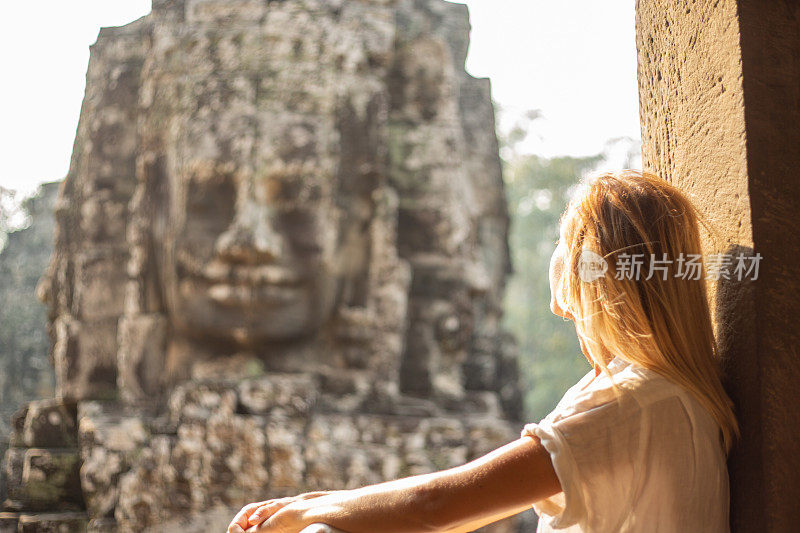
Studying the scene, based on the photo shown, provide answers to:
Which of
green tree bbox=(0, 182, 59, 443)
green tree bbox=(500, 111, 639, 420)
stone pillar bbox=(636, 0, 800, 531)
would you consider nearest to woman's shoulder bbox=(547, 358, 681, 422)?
stone pillar bbox=(636, 0, 800, 531)

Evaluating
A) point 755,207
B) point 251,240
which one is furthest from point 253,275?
point 755,207

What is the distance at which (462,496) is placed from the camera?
3.61ft

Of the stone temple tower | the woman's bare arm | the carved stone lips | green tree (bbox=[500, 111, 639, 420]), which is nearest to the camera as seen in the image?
the woman's bare arm

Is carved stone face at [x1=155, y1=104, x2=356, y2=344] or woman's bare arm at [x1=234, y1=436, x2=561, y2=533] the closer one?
woman's bare arm at [x1=234, y1=436, x2=561, y2=533]

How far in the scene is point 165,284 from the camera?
4.08 metres

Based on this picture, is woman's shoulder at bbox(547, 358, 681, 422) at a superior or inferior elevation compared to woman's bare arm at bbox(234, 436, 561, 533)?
superior

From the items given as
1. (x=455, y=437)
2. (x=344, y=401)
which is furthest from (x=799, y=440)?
(x=344, y=401)

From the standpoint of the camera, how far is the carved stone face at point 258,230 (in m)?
3.81

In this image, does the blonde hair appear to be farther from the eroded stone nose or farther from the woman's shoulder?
the eroded stone nose

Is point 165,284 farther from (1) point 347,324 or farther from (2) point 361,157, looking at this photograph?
(2) point 361,157

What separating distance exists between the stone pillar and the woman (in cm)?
8

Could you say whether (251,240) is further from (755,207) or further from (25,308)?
(25,308)

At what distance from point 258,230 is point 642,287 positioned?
277 cm

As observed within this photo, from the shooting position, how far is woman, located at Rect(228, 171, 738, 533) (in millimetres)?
1104
